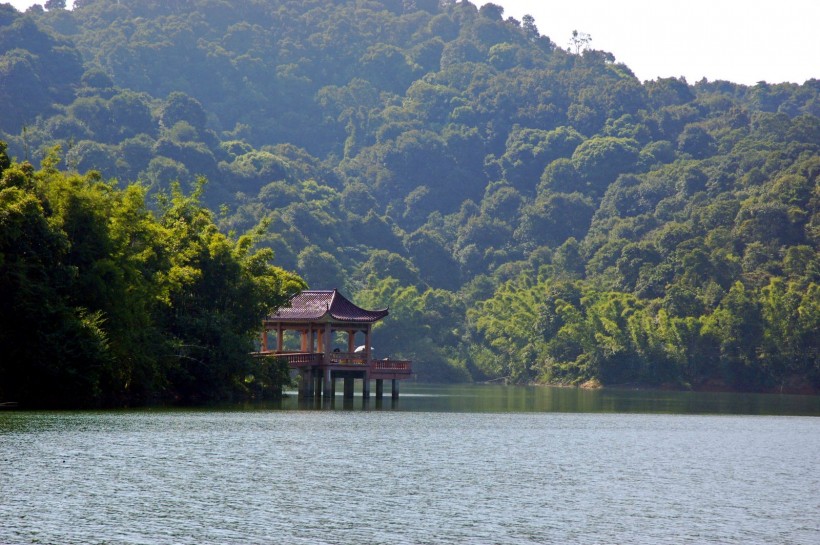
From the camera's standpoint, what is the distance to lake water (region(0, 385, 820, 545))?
22250mm

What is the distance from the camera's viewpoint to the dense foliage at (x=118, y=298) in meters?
42.7

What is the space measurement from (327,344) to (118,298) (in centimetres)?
1900

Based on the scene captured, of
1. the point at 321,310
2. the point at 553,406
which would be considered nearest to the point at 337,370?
the point at 321,310

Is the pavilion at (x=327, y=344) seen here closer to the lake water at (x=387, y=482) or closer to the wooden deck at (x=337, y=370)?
the wooden deck at (x=337, y=370)

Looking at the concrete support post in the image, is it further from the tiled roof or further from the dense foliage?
the dense foliage

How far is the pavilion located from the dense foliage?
2040 mm

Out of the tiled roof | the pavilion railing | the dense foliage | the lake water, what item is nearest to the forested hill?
the tiled roof

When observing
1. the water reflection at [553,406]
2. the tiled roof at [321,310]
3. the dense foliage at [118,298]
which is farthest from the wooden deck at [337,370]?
the dense foliage at [118,298]

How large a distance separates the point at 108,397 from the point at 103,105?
4283 inches

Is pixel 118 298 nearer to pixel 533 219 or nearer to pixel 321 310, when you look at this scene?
pixel 321 310

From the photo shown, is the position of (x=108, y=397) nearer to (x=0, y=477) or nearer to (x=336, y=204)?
(x=0, y=477)

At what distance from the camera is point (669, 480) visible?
30.1m

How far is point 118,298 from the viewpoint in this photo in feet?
154

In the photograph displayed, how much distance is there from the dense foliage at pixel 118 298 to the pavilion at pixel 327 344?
2.04 metres
